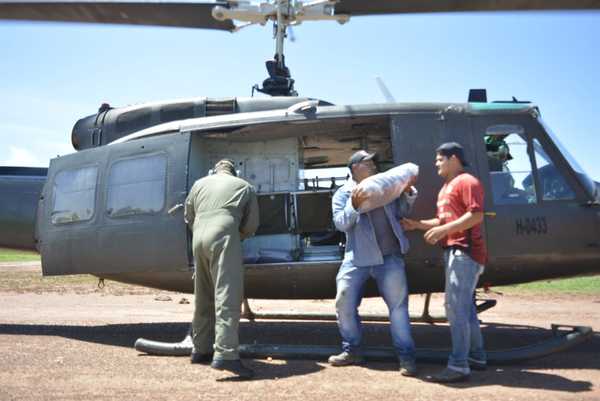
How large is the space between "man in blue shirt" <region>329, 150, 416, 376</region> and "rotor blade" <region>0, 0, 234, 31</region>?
3758mm

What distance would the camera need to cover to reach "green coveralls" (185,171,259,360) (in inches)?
195

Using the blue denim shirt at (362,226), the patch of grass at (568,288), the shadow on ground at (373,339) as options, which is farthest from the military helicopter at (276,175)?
the patch of grass at (568,288)

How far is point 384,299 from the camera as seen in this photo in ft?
16.8

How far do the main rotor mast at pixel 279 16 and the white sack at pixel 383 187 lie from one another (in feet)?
9.80

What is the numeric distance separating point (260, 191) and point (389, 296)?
2799 millimetres

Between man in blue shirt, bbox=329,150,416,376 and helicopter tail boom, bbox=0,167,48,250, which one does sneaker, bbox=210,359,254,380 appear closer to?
man in blue shirt, bbox=329,150,416,376

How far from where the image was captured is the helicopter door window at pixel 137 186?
21.0 feet

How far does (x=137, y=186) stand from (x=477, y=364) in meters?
4.22

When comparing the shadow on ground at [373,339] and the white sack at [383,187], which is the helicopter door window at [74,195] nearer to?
the shadow on ground at [373,339]

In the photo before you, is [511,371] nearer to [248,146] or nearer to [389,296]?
[389,296]

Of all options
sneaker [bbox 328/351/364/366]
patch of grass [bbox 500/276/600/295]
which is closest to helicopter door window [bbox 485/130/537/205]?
sneaker [bbox 328/351/364/366]

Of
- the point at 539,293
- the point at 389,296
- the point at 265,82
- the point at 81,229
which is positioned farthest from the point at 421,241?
the point at 539,293

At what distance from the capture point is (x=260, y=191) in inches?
285

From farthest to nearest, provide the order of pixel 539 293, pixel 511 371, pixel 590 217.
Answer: pixel 539 293, pixel 590 217, pixel 511 371
